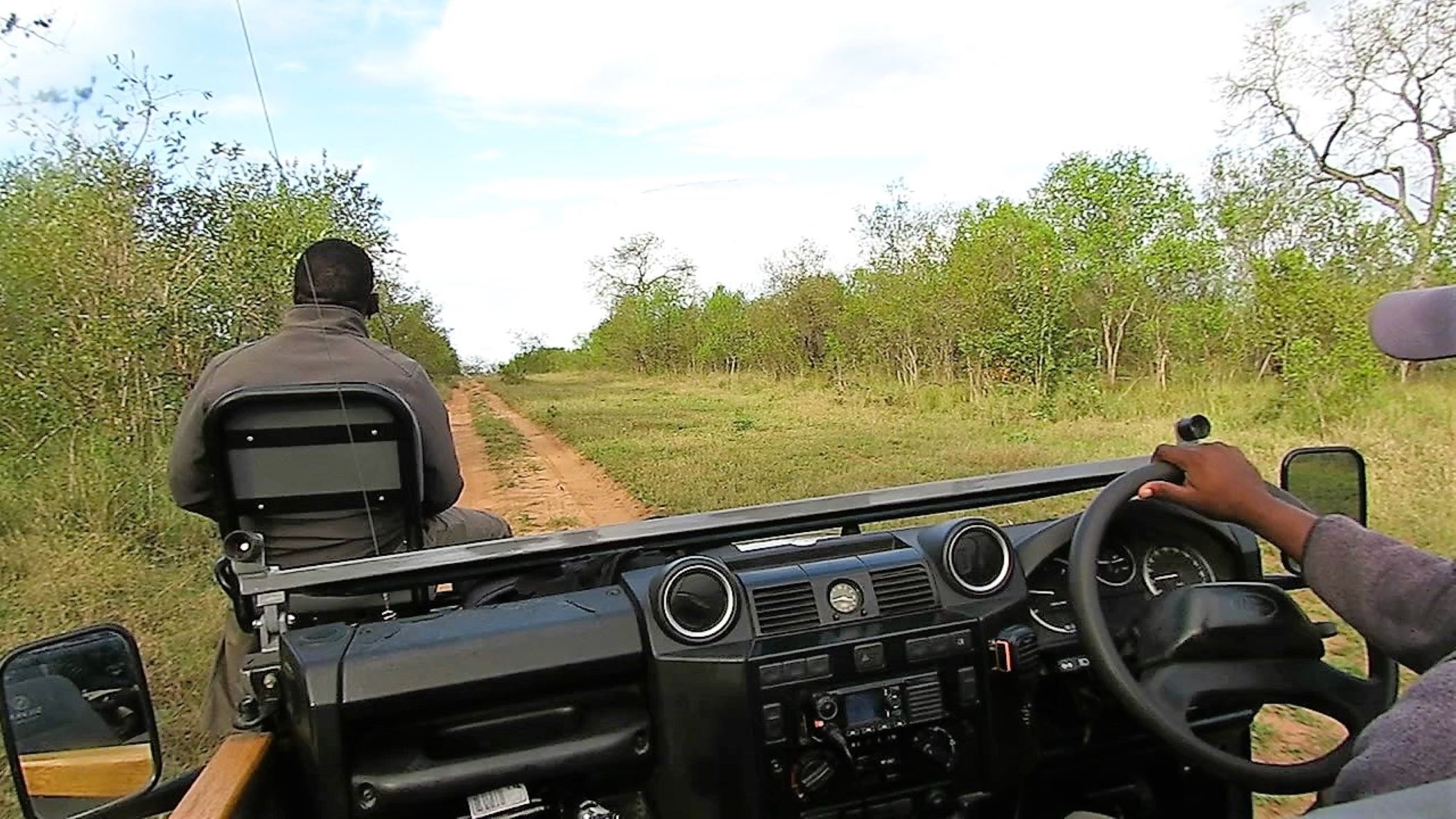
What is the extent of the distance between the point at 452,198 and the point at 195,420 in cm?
67

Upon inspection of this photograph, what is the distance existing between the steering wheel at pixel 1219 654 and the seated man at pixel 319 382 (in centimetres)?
123

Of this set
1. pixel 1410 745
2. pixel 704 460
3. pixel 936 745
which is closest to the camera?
pixel 1410 745

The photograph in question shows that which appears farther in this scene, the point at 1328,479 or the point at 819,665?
the point at 1328,479

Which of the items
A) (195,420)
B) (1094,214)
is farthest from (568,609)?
(1094,214)

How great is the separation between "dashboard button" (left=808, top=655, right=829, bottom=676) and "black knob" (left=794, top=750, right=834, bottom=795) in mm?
113

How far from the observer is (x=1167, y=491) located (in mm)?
1526

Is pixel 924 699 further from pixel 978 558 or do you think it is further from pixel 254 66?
pixel 254 66

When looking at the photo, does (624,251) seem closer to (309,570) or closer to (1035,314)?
(309,570)

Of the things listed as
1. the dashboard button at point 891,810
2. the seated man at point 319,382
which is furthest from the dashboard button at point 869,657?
the seated man at point 319,382

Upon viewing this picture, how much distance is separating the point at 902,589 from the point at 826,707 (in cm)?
21

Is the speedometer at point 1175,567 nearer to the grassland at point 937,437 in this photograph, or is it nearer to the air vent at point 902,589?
the grassland at point 937,437

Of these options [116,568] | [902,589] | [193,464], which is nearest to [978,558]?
[902,589]

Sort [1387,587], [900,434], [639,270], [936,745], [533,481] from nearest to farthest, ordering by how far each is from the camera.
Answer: [1387,587] → [936,745] → [639,270] → [900,434] → [533,481]

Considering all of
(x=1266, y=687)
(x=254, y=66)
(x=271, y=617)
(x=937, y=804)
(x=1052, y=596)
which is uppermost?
(x=254, y=66)
